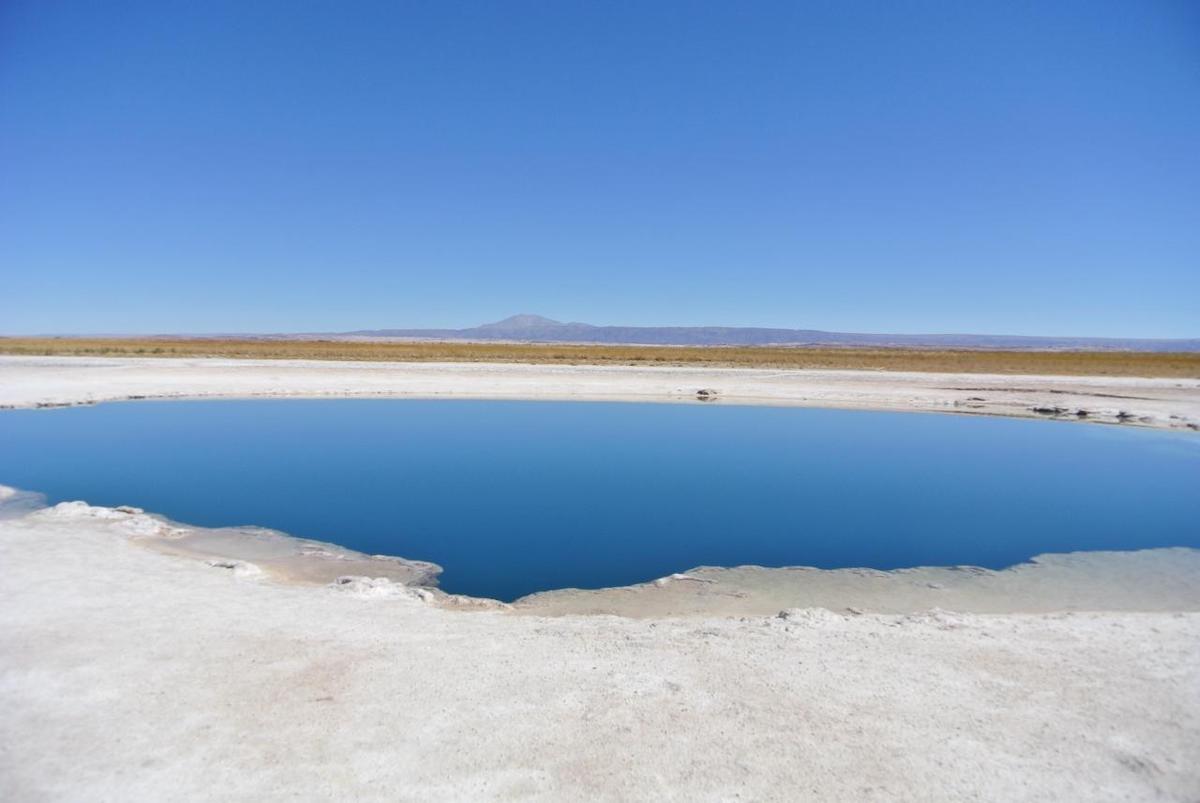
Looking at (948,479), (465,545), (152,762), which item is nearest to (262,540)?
(465,545)

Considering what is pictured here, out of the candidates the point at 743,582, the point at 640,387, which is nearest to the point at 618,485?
the point at 743,582

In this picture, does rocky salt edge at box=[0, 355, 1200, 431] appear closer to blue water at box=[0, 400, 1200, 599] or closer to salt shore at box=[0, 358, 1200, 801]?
blue water at box=[0, 400, 1200, 599]

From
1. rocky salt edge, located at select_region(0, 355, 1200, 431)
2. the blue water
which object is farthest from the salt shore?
rocky salt edge, located at select_region(0, 355, 1200, 431)

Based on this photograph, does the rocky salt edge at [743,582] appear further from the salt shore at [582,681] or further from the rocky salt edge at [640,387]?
the rocky salt edge at [640,387]

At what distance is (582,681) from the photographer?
521 cm

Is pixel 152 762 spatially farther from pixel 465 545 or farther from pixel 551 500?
pixel 551 500

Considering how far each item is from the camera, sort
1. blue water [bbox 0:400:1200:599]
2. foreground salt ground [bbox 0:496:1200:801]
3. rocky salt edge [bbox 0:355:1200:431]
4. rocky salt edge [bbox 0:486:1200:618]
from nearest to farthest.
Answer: foreground salt ground [bbox 0:496:1200:801] < rocky salt edge [bbox 0:486:1200:618] < blue water [bbox 0:400:1200:599] < rocky salt edge [bbox 0:355:1200:431]

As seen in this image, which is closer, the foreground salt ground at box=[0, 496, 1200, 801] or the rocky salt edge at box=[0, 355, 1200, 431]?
the foreground salt ground at box=[0, 496, 1200, 801]

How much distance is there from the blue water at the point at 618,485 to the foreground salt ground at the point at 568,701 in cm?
208

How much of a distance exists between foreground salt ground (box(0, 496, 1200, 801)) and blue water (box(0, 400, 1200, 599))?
2083 mm

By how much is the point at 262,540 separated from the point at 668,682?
256 inches

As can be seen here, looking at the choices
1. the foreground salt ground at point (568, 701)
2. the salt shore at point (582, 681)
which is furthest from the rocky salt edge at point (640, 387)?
the foreground salt ground at point (568, 701)

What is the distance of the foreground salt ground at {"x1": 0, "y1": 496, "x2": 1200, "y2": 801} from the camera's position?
4062mm

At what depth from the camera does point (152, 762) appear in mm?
4082
